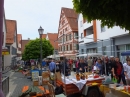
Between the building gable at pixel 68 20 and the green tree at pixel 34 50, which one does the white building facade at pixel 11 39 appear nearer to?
the green tree at pixel 34 50

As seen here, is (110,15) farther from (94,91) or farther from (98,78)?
(98,78)

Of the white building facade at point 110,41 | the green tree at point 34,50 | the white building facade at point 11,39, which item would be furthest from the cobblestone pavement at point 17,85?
the green tree at point 34,50

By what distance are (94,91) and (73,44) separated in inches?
1341

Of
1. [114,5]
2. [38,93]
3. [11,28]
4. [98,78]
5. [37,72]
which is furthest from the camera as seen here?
[11,28]

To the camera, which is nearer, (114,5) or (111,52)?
(114,5)

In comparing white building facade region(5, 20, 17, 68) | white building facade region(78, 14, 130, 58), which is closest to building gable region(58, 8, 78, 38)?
white building facade region(5, 20, 17, 68)

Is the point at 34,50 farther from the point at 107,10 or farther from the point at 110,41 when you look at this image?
the point at 107,10

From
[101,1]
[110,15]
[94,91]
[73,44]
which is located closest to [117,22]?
[110,15]

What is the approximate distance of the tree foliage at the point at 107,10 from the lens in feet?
8.50

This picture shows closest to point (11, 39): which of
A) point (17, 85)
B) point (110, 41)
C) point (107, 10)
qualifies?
point (110, 41)

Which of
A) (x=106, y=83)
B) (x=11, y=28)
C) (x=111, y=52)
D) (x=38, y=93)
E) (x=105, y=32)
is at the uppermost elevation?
(x=11, y=28)

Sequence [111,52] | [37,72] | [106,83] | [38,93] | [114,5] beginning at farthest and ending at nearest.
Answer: [111,52] → [37,72] → [38,93] → [106,83] → [114,5]

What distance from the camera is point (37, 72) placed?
14.6 metres

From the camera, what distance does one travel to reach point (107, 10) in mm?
2693
